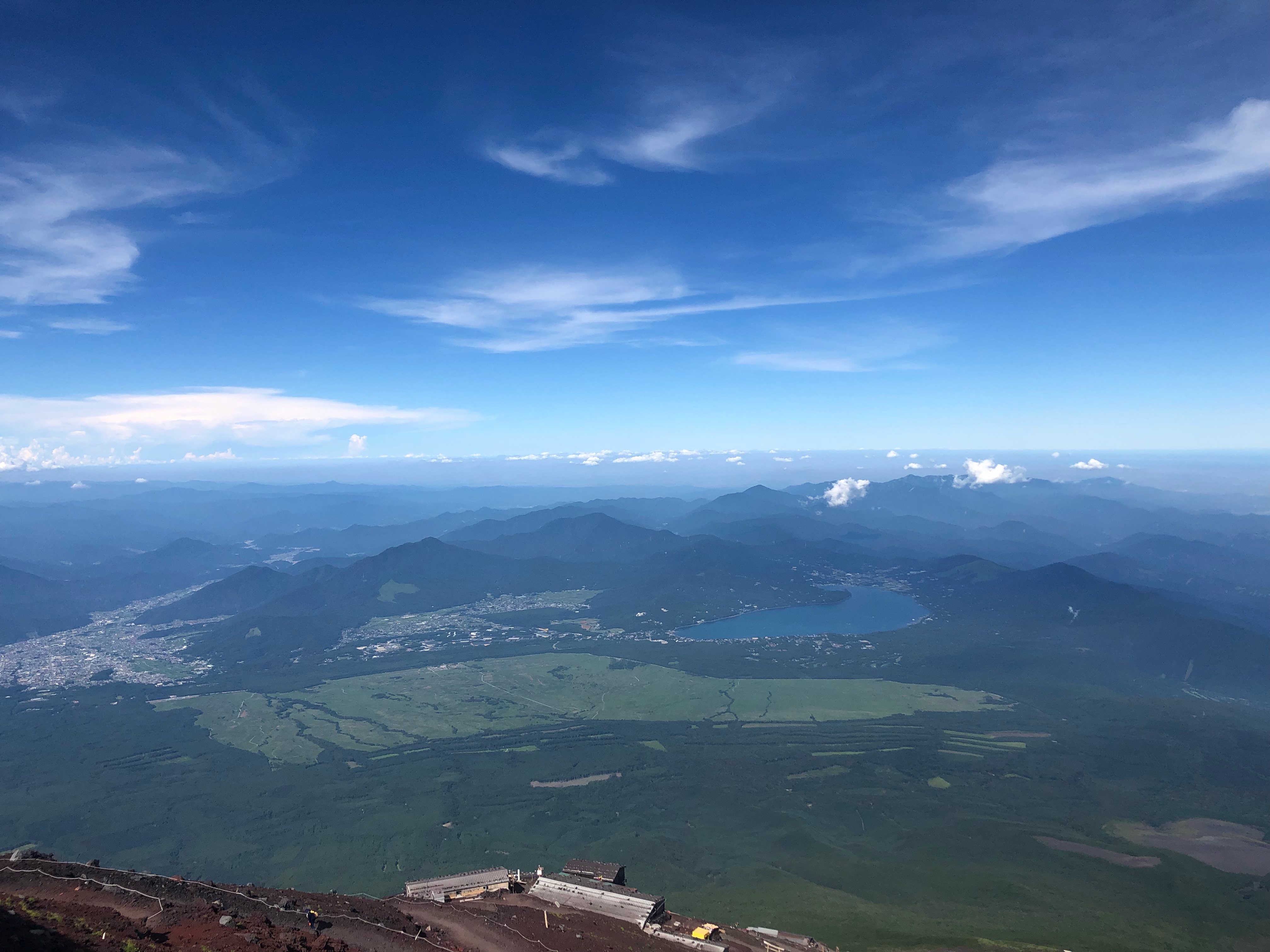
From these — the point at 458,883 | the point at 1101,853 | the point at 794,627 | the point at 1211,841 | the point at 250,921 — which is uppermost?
the point at 250,921

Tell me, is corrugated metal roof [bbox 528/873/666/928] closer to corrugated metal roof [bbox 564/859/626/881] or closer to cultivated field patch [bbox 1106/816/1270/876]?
corrugated metal roof [bbox 564/859/626/881]

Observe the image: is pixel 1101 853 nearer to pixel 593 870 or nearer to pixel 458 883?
pixel 593 870

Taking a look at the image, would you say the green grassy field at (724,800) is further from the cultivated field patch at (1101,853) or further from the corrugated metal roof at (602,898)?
the corrugated metal roof at (602,898)

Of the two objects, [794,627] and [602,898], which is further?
[794,627]

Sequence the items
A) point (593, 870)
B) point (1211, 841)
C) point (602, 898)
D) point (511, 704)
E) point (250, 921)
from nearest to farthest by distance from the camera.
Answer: point (250, 921) < point (602, 898) < point (593, 870) < point (1211, 841) < point (511, 704)

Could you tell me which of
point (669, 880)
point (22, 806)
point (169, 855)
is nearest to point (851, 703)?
point (669, 880)

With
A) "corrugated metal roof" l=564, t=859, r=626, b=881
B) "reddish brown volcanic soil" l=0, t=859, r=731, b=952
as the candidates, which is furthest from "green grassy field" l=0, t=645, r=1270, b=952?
"reddish brown volcanic soil" l=0, t=859, r=731, b=952

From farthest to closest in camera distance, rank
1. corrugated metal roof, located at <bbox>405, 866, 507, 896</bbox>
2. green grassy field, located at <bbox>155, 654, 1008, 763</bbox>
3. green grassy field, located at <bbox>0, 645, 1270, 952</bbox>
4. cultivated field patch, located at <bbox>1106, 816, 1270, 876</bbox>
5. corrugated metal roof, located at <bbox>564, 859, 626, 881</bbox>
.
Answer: green grassy field, located at <bbox>155, 654, 1008, 763</bbox>, cultivated field patch, located at <bbox>1106, 816, 1270, 876</bbox>, green grassy field, located at <bbox>0, 645, 1270, 952</bbox>, corrugated metal roof, located at <bbox>564, 859, 626, 881</bbox>, corrugated metal roof, located at <bbox>405, 866, 507, 896</bbox>

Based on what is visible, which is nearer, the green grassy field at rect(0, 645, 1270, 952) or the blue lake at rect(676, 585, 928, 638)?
the green grassy field at rect(0, 645, 1270, 952)

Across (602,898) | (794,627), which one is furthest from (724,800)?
(794,627)
